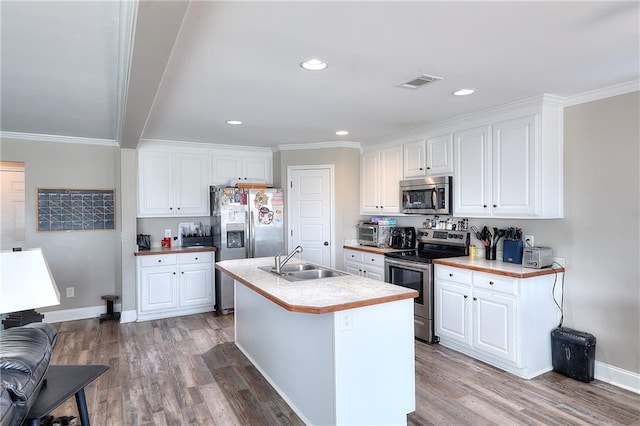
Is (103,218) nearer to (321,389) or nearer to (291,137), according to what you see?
(291,137)

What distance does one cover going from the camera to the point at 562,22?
1.93 metres

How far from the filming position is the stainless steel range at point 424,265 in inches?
154

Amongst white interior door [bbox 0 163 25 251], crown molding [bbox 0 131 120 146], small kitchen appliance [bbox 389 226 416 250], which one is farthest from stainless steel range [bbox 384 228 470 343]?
white interior door [bbox 0 163 25 251]

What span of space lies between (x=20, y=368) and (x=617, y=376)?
12.6 feet

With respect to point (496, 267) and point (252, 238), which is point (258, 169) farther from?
A: point (496, 267)

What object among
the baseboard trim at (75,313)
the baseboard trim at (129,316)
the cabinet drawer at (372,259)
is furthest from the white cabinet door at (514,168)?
the baseboard trim at (75,313)

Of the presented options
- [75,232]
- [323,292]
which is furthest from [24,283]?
[75,232]

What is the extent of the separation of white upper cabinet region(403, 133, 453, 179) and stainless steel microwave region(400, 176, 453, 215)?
0.30 feet

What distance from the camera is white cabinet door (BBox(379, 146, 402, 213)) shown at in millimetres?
4793

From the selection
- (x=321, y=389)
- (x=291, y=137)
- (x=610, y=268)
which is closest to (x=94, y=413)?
(x=321, y=389)

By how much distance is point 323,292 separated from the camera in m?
2.47

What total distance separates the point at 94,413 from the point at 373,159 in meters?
4.04

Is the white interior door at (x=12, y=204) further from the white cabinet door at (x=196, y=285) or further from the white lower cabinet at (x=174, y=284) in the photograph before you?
the white cabinet door at (x=196, y=285)

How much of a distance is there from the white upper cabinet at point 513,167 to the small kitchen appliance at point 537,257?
301 mm
